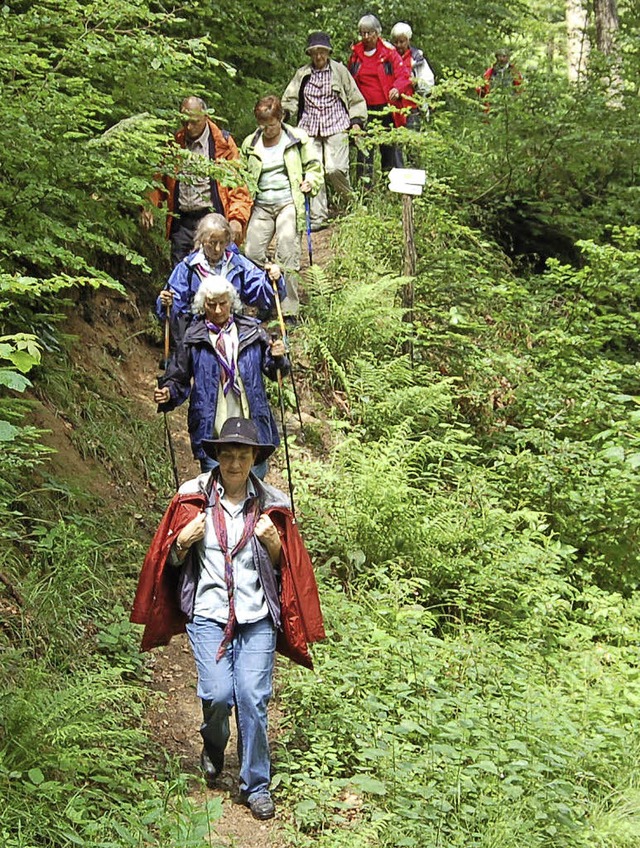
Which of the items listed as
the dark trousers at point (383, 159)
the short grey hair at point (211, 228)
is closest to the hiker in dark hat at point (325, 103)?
the dark trousers at point (383, 159)

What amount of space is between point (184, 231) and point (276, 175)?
3.81 feet

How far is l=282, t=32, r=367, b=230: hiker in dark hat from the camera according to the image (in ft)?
42.1

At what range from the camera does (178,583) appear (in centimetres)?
513

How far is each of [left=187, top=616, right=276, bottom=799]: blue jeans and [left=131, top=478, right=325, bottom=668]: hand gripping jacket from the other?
12cm

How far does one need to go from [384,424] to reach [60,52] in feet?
15.9

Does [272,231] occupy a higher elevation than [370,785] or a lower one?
higher

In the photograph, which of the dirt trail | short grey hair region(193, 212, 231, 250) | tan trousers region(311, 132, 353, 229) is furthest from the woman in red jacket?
the dirt trail

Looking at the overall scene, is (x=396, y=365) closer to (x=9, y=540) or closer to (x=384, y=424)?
(x=384, y=424)

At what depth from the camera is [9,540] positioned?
21.6ft

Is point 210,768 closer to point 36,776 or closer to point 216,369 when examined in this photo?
point 36,776

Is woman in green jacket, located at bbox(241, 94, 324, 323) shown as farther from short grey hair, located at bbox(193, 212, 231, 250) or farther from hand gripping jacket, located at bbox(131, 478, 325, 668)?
hand gripping jacket, located at bbox(131, 478, 325, 668)

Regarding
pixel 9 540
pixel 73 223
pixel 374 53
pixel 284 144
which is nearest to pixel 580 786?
pixel 9 540

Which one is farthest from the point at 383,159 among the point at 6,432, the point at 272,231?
the point at 6,432

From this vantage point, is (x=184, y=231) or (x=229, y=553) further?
(x=184, y=231)
